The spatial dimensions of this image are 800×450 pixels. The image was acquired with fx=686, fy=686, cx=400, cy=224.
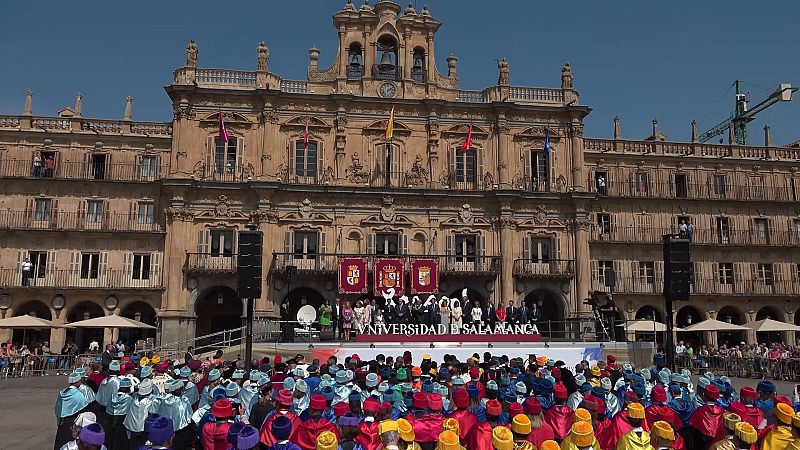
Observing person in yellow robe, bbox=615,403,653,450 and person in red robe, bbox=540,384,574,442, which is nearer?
person in yellow robe, bbox=615,403,653,450

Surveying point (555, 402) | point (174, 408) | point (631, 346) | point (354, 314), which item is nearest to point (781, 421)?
point (555, 402)

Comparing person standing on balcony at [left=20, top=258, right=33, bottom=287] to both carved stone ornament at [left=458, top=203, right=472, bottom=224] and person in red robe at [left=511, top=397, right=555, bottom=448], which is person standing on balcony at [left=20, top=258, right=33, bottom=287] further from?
person in red robe at [left=511, top=397, right=555, bottom=448]

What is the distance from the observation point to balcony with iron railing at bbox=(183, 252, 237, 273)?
3597 centimetres

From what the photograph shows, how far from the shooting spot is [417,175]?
39000 millimetres

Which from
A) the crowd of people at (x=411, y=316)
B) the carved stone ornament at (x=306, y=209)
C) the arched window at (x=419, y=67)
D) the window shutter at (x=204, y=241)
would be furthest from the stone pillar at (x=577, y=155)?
the window shutter at (x=204, y=241)

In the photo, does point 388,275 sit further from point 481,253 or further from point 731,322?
point 731,322

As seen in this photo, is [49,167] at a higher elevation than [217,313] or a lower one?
higher

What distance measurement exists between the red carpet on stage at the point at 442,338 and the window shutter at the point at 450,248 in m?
9.51

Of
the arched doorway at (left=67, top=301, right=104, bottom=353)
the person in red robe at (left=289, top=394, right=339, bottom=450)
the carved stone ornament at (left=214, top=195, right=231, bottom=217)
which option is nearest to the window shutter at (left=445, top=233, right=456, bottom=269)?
the carved stone ornament at (left=214, top=195, right=231, bottom=217)

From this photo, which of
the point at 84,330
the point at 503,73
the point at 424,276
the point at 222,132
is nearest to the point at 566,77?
the point at 503,73

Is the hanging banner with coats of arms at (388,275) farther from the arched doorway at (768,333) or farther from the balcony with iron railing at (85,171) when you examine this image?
the arched doorway at (768,333)

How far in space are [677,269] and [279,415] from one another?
12.2 meters

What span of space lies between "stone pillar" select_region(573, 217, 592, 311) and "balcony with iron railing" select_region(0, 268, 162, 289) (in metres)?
23.3

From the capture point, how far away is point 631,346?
2742cm
